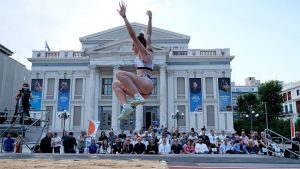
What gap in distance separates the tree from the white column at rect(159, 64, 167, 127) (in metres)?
17.3

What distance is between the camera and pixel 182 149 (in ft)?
50.7

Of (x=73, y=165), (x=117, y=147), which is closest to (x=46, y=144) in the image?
(x=117, y=147)

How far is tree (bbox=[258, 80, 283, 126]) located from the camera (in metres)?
43.7

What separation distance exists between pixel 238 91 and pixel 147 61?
7326 centimetres

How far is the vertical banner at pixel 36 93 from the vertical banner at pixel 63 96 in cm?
213

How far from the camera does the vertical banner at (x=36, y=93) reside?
114 feet

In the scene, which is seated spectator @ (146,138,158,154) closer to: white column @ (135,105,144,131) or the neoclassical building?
white column @ (135,105,144,131)

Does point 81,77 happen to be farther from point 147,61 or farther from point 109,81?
point 147,61

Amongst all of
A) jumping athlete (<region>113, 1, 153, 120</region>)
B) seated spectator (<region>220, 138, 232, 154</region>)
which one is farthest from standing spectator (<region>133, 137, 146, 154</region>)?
jumping athlete (<region>113, 1, 153, 120</region>)

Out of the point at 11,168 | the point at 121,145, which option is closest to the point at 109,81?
the point at 121,145

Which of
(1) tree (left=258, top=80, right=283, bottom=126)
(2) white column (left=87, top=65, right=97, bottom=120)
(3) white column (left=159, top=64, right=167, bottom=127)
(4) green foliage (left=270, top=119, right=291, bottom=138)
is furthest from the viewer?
(1) tree (left=258, top=80, right=283, bottom=126)

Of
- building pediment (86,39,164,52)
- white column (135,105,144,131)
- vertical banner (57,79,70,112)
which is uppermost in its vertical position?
building pediment (86,39,164,52)

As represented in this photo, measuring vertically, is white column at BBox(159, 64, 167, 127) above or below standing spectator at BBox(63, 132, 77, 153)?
above

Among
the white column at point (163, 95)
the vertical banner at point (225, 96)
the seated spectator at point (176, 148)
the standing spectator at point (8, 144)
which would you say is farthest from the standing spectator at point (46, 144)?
the vertical banner at point (225, 96)
